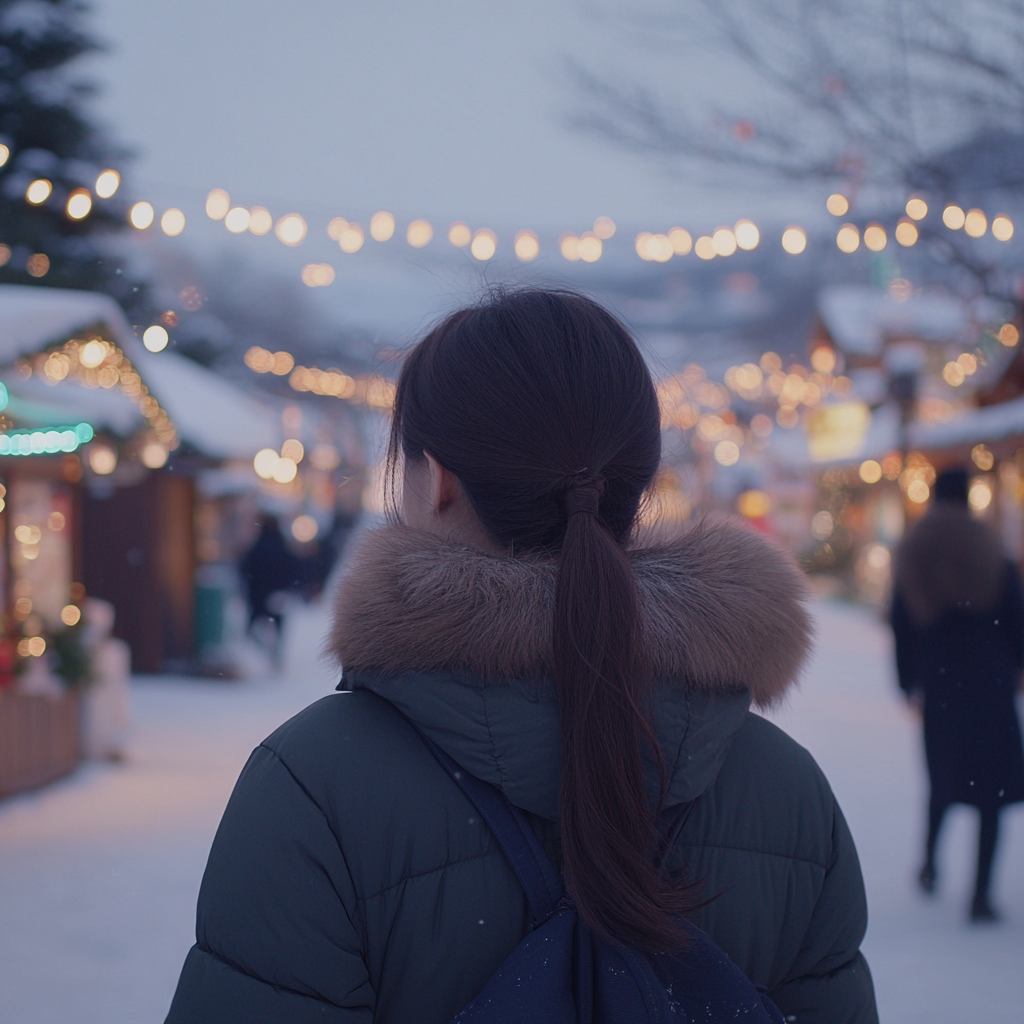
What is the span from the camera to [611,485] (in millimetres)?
1132

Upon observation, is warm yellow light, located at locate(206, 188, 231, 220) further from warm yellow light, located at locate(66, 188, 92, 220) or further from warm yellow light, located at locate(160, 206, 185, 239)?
warm yellow light, located at locate(66, 188, 92, 220)

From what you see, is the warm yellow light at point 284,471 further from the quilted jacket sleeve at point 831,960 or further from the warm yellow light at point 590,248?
the quilted jacket sleeve at point 831,960

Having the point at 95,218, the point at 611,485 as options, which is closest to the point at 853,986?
the point at 611,485

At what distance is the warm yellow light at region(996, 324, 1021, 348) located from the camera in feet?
35.2

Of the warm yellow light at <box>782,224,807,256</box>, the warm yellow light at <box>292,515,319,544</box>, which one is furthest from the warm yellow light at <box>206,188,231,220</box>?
the warm yellow light at <box>292,515,319,544</box>

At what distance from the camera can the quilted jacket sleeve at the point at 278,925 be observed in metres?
0.94

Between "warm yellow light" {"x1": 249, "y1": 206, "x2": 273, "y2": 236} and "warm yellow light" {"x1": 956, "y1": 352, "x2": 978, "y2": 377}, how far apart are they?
1138 cm

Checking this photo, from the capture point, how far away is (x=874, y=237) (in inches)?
272

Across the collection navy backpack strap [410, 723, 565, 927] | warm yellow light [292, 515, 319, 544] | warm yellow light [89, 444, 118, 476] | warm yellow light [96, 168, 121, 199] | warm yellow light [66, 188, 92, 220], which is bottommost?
warm yellow light [292, 515, 319, 544]

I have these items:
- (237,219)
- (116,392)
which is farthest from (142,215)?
(116,392)

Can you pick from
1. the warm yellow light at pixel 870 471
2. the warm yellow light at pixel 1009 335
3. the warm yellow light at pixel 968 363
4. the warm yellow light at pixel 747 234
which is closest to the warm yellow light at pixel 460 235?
the warm yellow light at pixel 747 234

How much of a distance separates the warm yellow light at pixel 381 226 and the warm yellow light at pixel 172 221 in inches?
53.7

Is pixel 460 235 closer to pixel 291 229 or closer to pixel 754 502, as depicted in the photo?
pixel 291 229

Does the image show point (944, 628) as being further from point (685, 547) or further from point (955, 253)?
point (955, 253)
